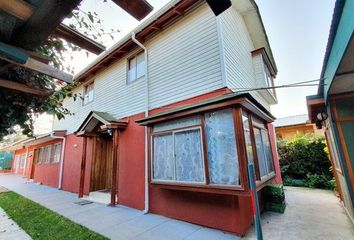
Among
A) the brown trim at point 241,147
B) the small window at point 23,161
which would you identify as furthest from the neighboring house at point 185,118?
the small window at point 23,161

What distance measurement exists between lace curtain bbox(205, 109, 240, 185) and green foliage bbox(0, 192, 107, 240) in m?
3.18

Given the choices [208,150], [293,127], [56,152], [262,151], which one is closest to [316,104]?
[262,151]

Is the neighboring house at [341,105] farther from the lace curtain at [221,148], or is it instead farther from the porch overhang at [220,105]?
the lace curtain at [221,148]

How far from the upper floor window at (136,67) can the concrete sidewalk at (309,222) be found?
686 cm

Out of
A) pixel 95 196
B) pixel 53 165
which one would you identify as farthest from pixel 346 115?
pixel 53 165

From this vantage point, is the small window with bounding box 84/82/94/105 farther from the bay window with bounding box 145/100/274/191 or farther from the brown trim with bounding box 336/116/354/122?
the brown trim with bounding box 336/116/354/122

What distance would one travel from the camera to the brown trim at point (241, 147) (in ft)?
13.4

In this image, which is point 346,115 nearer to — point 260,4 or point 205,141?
point 205,141

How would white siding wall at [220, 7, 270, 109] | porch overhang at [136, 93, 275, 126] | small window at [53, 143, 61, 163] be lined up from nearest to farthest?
porch overhang at [136, 93, 275, 126], white siding wall at [220, 7, 270, 109], small window at [53, 143, 61, 163]

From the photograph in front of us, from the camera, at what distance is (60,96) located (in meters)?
2.90

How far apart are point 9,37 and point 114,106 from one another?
7495mm

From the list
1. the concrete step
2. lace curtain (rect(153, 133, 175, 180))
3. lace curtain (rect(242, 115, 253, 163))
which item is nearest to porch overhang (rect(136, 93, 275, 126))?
lace curtain (rect(242, 115, 253, 163))

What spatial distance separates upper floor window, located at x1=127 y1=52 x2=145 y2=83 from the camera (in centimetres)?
799

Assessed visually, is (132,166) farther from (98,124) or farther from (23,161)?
(23,161)
